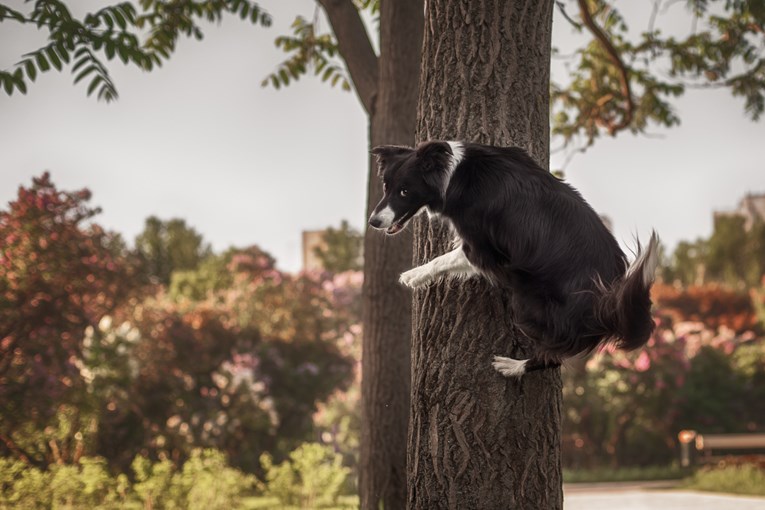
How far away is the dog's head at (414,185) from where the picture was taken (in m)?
3.33

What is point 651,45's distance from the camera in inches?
398

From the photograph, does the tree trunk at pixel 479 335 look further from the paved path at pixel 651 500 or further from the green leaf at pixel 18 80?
the paved path at pixel 651 500

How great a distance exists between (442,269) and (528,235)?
416mm

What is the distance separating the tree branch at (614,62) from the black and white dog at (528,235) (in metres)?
4.97

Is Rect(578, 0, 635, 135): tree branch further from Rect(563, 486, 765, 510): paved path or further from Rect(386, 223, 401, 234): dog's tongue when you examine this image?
Rect(386, 223, 401, 234): dog's tongue

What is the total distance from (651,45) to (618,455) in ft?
A: 29.1

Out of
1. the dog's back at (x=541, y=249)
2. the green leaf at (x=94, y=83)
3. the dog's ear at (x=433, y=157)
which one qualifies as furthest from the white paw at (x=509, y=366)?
the green leaf at (x=94, y=83)

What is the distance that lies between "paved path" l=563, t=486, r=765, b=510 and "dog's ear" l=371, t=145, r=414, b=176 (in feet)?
26.9

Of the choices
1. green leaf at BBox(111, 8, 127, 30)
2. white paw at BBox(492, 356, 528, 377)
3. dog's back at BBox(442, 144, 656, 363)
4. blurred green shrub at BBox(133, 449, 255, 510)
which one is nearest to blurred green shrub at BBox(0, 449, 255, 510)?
blurred green shrub at BBox(133, 449, 255, 510)

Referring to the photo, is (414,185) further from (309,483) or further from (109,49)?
(309,483)

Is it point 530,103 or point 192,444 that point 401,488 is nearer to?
point 530,103

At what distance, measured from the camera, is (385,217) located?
3342 mm

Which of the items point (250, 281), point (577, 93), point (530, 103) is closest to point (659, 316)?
point (577, 93)

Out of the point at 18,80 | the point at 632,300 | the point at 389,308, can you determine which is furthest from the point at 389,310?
the point at 632,300
